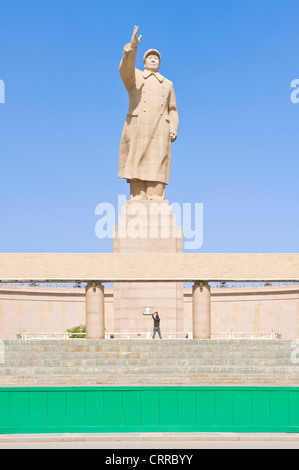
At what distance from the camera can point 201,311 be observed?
1126 inches

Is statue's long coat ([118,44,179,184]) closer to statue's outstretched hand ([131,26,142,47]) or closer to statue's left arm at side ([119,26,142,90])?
statue's left arm at side ([119,26,142,90])

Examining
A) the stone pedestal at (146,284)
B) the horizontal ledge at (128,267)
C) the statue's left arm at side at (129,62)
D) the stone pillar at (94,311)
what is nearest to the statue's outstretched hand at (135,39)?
the statue's left arm at side at (129,62)

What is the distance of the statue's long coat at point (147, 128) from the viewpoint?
32.4 metres

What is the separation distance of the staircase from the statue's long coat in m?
10.7

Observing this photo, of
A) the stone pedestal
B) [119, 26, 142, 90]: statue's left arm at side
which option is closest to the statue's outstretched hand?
[119, 26, 142, 90]: statue's left arm at side

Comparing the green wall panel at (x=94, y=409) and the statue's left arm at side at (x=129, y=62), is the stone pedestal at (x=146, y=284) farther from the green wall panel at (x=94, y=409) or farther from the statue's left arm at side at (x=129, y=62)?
the green wall panel at (x=94, y=409)

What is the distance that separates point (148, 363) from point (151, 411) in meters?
7.22

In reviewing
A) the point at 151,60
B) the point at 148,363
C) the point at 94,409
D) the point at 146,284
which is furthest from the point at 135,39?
the point at 94,409

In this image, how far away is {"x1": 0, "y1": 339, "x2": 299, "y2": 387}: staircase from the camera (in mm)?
21797

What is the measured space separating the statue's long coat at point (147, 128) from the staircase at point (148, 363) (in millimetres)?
10726

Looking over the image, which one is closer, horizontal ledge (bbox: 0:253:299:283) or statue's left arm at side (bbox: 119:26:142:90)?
horizontal ledge (bbox: 0:253:299:283)

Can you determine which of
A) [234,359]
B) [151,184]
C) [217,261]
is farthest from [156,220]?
[234,359]

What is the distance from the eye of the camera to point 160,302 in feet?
104
